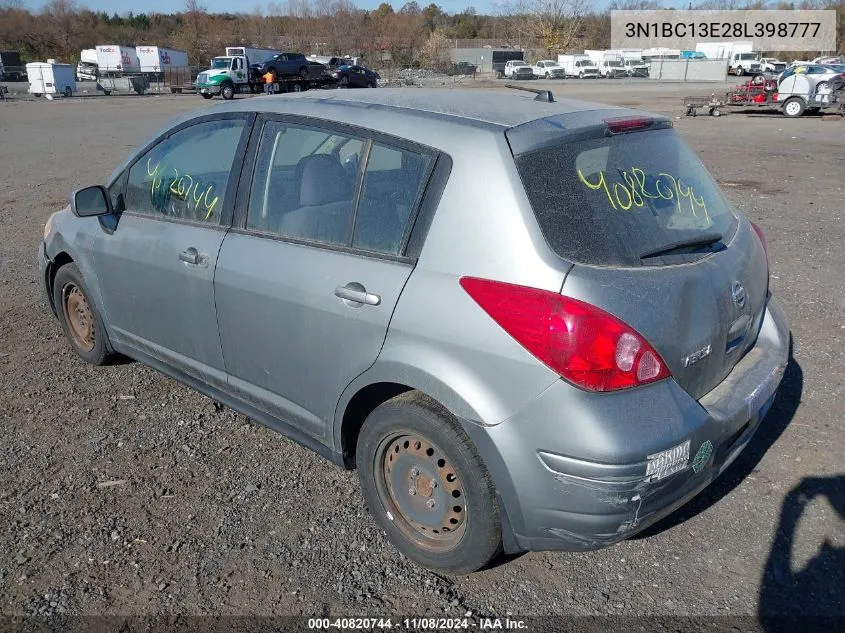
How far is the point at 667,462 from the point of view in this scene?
7.89 feet

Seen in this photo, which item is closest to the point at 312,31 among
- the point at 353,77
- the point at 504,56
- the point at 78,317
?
the point at 504,56

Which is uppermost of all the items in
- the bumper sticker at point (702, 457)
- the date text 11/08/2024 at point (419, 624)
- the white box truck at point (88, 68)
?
the white box truck at point (88, 68)

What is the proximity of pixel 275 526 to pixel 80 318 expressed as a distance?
8.07ft

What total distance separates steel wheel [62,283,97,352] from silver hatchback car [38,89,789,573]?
4.09ft

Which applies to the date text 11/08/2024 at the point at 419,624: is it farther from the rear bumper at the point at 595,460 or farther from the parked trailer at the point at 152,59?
the parked trailer at the point at 152,59

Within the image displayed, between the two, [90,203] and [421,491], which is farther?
[90,203]

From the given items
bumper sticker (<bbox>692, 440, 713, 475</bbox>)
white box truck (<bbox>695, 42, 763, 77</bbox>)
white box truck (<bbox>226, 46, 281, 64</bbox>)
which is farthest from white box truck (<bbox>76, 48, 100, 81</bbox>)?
bumper sticker (<bbox>692, 440, 713, 475</bbox>)

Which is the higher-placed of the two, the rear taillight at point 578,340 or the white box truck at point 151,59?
the white box truck at point 151,59

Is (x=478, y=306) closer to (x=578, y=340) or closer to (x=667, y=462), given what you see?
Result: (x=578, y=340)

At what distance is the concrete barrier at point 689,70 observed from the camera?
5888 cm

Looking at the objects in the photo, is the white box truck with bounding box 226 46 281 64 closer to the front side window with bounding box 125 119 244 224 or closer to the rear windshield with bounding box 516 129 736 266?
the front side window with bounding box 125 119 244 224

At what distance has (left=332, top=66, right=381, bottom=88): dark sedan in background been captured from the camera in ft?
151

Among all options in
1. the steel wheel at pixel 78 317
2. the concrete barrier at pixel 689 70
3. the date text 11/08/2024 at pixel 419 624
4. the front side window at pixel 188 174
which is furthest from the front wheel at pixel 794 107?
the concrete barrier at pixel 689 70

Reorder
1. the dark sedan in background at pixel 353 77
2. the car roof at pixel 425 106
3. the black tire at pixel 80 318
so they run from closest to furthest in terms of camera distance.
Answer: the car roof at pixel 425 106
the black tire at pixel 80 318
the dark sedan in background at pixel 353 77
